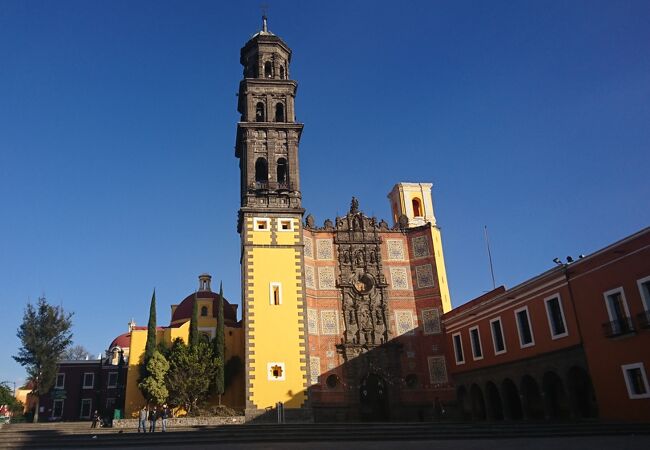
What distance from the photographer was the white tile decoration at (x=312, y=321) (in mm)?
33719

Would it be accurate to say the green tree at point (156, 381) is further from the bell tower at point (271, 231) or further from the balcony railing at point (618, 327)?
the balcony railing at point (618, 327)

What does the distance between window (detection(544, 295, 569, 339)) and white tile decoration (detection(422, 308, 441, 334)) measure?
10059mm

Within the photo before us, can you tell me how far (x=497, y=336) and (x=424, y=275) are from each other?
7.44 metres

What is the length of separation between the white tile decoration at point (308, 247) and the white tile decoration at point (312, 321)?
369 centimetres

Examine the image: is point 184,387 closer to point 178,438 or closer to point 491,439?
point 178,438

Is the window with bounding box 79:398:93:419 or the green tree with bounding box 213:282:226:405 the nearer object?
the green tree with bounding box 213:282:226:405

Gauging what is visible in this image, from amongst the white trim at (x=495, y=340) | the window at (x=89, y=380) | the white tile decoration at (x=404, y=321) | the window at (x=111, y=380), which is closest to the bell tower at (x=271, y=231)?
the white tile decoration at (x=404, y=321)

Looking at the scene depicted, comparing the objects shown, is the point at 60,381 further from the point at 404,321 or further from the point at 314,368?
the point at 404,321

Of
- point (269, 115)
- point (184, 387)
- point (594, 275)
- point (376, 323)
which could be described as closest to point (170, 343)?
point (184, 387)

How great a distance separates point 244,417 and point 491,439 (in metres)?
14.1

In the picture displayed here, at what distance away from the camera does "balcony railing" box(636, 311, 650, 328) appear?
66.9ft

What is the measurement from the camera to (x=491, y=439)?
19281 mm

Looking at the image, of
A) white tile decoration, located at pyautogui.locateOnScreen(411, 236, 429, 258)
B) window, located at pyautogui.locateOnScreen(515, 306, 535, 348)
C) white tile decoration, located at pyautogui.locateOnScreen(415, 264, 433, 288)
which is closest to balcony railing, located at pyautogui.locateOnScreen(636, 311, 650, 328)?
window, located at pyautogui.locateOnScreen(515, 306, 535, 348)

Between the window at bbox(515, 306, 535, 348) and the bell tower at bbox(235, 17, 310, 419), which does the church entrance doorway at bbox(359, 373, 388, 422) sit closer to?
the bell tower at bbox(235, 17, 310, 419)
